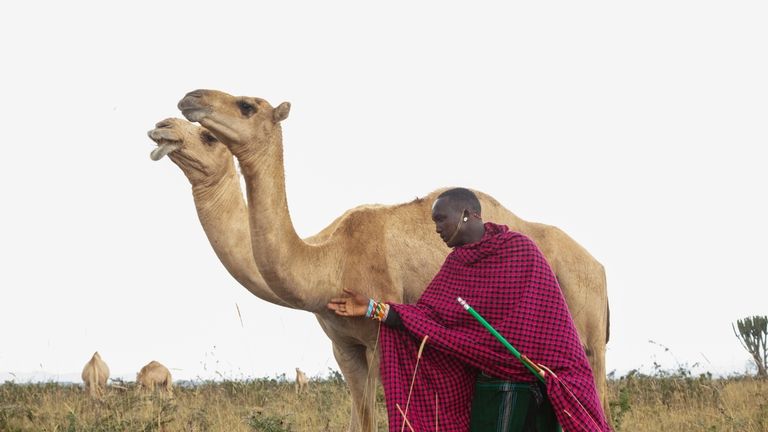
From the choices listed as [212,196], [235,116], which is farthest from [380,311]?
[212,196]

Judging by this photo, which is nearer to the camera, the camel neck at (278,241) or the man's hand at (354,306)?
the man's hand at (354,306)

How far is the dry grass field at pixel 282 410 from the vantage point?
8.73 meters

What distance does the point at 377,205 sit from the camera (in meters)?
7.70

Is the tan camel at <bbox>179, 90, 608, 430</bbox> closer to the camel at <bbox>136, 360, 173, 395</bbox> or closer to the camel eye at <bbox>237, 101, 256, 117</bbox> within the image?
the camel eye at <bbox>237, 101, 256, 117</bbox>

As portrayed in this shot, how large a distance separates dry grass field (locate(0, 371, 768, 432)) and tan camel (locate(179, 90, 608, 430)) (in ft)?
4.57

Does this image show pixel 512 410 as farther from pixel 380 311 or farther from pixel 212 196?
pixel 212 196

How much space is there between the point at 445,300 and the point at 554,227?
11.4 ft

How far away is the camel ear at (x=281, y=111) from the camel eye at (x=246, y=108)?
0.20m

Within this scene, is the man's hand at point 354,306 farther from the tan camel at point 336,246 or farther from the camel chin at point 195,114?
the camel chin at point 195,114

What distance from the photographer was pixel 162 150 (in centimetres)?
712

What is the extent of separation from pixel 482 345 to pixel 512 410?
411 millimetres

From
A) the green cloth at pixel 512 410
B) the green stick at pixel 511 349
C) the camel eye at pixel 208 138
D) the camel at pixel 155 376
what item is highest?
the camel eye at pixel 208 138

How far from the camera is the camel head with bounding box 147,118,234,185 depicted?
284 inches

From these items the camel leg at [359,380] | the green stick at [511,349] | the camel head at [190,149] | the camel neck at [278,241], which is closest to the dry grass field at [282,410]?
the camel leg at [359,380]
